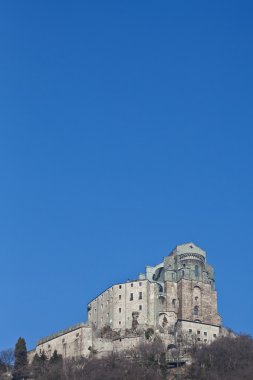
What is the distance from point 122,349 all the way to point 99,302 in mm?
13916

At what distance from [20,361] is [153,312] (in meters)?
20.0

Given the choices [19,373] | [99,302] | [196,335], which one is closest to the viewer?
[19,373]

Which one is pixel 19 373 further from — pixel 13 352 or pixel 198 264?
pixel 198 264

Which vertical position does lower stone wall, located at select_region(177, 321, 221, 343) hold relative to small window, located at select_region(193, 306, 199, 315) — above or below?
below

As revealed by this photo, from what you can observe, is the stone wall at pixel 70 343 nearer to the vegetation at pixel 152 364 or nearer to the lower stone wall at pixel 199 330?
the vegetation at pixel 152 364

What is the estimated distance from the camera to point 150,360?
116 meters

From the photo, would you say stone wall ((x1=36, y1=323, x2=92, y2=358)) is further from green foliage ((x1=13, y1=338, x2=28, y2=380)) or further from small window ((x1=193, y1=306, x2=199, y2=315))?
small window ((x1=193, y1=306, x2=199, y2=315))

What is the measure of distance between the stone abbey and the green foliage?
253 inches

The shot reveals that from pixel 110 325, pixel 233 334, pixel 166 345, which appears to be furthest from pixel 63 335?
pixel 233 334

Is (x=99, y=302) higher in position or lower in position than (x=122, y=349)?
higher

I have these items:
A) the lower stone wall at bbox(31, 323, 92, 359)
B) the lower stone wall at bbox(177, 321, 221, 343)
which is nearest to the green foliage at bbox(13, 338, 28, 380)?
the lower stone wall at bbox(31, 323, 92, 359)

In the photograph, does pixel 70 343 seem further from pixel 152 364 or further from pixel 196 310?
pixel 196 310

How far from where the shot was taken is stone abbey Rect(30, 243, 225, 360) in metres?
126

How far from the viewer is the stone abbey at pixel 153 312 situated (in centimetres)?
12625
